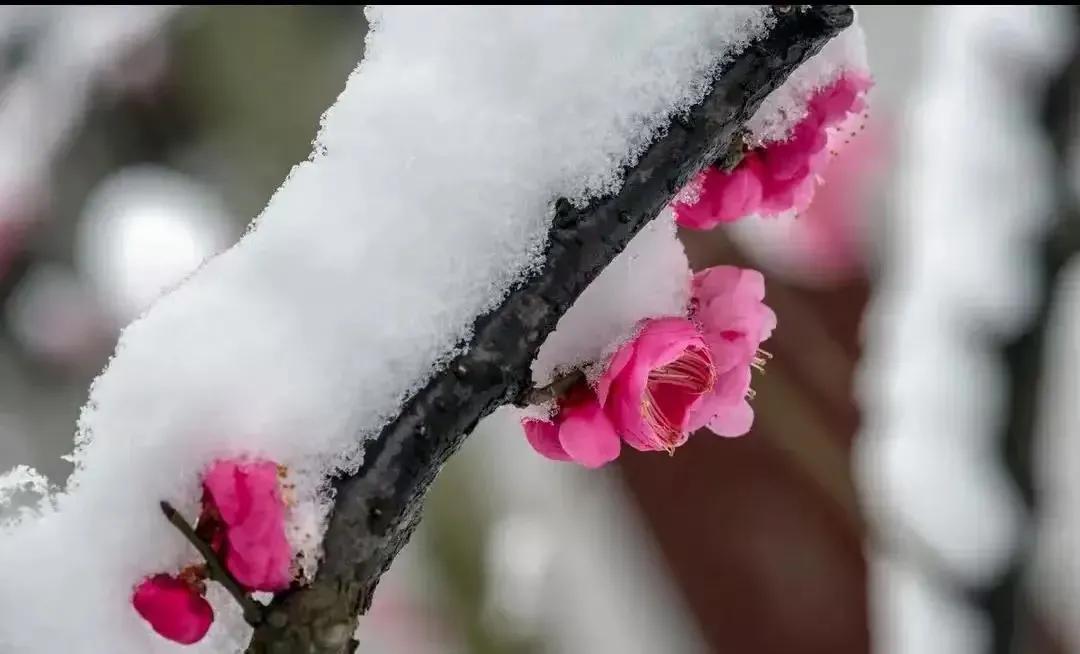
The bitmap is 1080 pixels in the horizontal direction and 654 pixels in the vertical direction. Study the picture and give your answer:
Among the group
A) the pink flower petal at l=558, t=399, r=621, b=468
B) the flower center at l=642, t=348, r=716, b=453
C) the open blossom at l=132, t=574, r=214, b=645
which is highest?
the flower center at l=642, t=348, r=716, b=453

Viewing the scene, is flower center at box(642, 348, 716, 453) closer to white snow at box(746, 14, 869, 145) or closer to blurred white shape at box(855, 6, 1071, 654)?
white snow at box(746, 14, 869, 145)

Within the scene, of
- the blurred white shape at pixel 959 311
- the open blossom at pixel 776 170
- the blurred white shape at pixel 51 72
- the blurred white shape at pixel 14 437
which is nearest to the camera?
the open blossom at pixel 776 170

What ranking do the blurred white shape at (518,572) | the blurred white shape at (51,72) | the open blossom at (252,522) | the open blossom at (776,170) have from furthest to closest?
1. the blurred white shape at (518,572)
2. the blurred white shape at (51,72)
3. the open blossom at (776,170)
4. the open blossom at (252,522)

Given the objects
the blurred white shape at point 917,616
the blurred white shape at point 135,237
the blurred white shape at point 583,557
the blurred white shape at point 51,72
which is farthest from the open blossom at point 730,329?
the blurred white shape at point 135,237

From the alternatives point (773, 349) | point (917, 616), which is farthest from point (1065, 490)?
point (773, 349)

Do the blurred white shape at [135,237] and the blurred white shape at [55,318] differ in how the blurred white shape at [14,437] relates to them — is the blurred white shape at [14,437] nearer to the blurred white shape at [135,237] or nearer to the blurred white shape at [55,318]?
the blurred white shape at [55,318]

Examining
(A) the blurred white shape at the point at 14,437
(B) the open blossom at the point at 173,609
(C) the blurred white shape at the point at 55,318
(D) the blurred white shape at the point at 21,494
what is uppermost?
(C) the blurred white shape at the point at 55,318

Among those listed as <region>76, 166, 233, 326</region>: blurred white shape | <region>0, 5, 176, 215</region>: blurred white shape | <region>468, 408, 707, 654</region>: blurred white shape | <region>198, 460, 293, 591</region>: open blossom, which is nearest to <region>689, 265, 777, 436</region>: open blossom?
<region>198, 460, 293, 591</region>: open blossom

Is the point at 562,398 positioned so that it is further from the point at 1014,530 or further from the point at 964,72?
the point at 964,72
